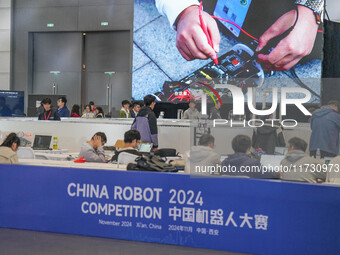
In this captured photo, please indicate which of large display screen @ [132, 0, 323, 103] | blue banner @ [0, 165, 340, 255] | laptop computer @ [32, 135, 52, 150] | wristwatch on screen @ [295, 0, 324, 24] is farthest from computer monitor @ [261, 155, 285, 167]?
wristwatch on screen @ [295, 0, 324, 24]

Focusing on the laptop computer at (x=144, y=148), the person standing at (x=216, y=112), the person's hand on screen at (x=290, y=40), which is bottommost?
the laptop computer at (x=144, y=148)

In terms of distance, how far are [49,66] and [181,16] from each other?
17.2 feet

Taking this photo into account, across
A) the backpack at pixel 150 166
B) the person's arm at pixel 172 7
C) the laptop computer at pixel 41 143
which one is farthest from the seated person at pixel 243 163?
the person's arm at pixel 172 7

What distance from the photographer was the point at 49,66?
58.2ft

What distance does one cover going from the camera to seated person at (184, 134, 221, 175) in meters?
4.20

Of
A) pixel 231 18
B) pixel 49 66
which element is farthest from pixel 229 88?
pixel 49 66

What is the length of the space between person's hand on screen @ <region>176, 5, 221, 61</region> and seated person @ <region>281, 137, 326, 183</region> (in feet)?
36.9

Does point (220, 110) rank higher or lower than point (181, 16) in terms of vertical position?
lower

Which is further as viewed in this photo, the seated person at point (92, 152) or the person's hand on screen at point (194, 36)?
the person's hand on screen at point (194, 36)

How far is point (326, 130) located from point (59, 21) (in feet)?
47.7

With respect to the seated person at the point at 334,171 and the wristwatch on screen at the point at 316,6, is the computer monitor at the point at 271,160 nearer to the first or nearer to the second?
the seated person at the point at 334,171

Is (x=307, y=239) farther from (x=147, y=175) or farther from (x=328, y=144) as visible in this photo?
(x=147, y=175)

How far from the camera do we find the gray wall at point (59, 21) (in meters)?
16.5

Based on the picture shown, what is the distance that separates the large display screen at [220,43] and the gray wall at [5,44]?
15.7ft
